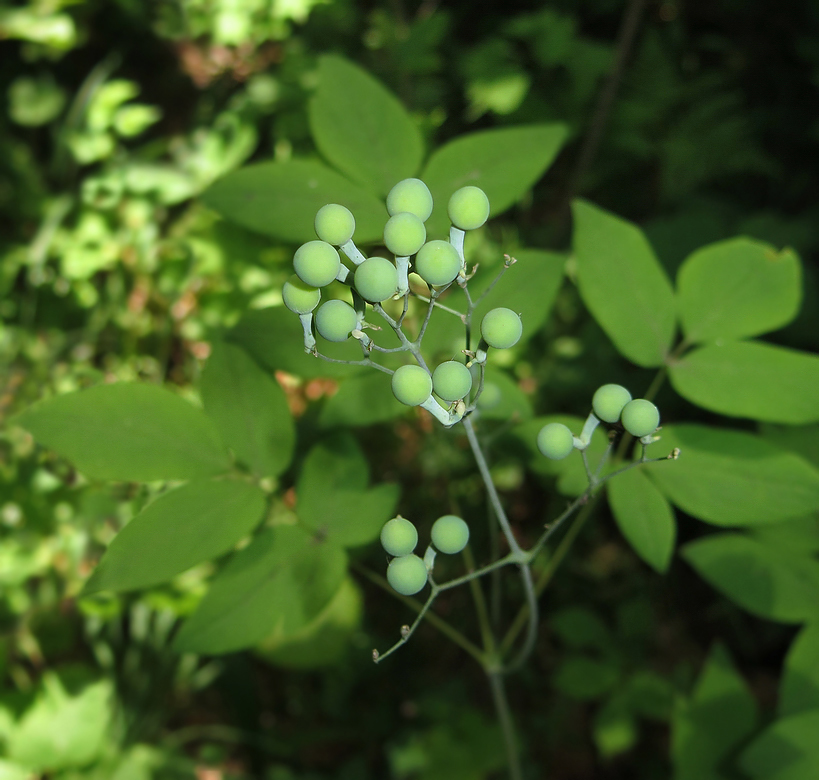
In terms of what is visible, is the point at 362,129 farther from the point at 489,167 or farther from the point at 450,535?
the point at 450,535

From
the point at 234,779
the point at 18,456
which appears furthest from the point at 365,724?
the point at 18,456

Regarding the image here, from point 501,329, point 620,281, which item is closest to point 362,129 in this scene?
point 620,281

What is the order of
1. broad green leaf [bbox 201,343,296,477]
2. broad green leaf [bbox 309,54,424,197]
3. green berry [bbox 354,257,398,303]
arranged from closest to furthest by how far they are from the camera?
green berry [bbox 354,257,398,303] → broad green leaf [bbox 201,343,296,477] → broad green leaf [bbox 309,54,424,197]

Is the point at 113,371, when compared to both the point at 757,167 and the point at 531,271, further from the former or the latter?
the point at 757,167

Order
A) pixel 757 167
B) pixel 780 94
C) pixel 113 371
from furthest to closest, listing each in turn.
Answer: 1. pixel 780 94
2. pixel 757 167
3. pixel 113 371

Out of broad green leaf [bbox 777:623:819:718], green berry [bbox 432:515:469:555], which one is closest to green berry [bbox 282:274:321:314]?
green berry [bbox 432:515:469:555]

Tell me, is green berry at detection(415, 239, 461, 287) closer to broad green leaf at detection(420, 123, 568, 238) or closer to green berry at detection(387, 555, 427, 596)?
green berry at detection(387, 555, 427, 596)

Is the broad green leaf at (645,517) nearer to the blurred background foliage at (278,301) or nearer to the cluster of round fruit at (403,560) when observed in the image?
the cluster of round fruit at (403,560)
